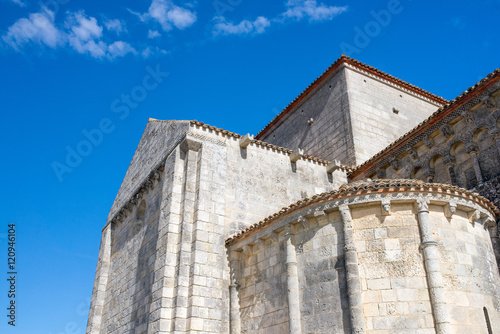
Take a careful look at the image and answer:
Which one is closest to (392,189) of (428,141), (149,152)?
(428,141)

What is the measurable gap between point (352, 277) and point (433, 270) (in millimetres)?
1484

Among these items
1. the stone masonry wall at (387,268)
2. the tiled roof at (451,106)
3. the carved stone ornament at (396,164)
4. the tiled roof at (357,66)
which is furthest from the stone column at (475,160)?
the tiled roof at (357,66)

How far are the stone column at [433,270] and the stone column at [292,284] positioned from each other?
2.59m

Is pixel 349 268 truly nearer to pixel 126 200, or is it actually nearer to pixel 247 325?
pixel 247 325

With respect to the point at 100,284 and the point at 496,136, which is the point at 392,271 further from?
the point at 100,284

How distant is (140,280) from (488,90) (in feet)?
35.7

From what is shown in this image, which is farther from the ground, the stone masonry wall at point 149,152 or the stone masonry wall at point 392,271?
the stone masonry wall at point 149,152

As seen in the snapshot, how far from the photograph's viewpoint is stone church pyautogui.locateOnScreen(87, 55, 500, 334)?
795 centimetres

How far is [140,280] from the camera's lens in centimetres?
1215

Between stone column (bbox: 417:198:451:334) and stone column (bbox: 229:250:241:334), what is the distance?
15.1 ft

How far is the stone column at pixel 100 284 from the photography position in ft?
47.5

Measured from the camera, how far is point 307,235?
29.9 ft

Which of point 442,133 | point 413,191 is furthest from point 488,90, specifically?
point 413,191

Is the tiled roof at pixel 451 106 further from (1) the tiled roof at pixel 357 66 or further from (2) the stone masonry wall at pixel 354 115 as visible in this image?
(1) the tiled roof at pixel 357 66
